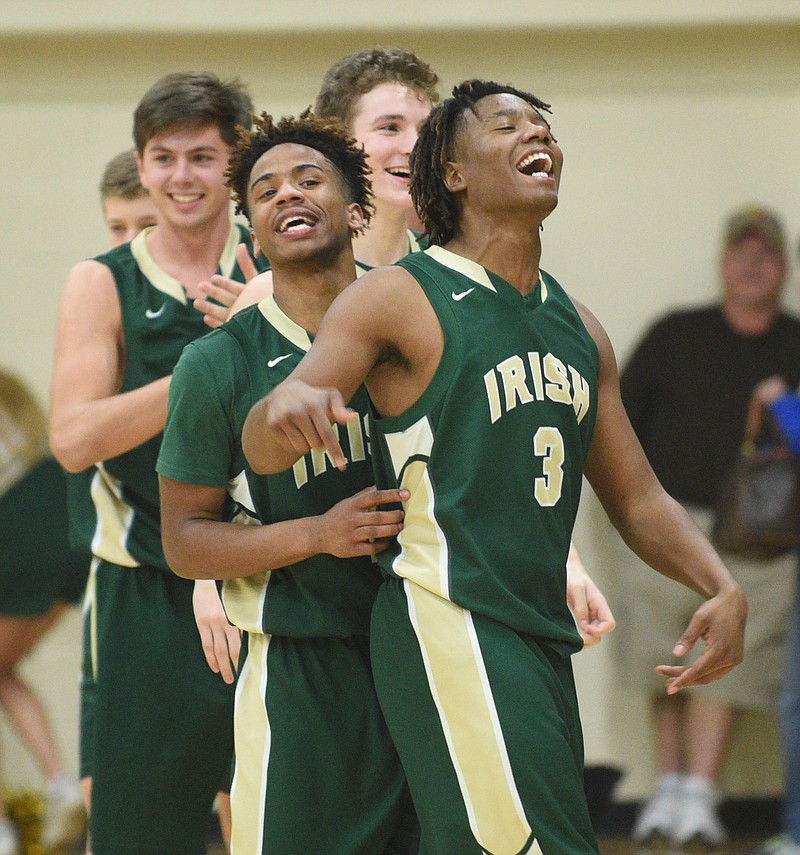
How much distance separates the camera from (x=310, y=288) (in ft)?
8.33

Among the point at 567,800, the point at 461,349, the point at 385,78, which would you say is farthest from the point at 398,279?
the point at 385,78

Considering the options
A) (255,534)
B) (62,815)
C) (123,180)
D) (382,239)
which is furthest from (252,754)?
(62,815)

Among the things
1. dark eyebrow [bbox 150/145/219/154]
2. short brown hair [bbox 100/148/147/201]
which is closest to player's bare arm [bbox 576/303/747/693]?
dark eyebrow [bbox 150/145/219/154]

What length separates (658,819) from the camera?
552 cm

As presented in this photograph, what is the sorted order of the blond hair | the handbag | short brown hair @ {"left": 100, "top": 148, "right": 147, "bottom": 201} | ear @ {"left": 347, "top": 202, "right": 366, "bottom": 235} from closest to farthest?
ear @ {"left": 347, "top": 202, "right": 366, "bottom": 235} → short brown hair @ {"left": 100, "top": 148, "right": 147, "bottom": 201} → the handbag → the blond hair

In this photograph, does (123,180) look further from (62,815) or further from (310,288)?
(62,815)

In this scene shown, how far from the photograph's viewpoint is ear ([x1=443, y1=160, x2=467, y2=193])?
2.39m

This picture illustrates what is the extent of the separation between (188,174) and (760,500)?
253cm

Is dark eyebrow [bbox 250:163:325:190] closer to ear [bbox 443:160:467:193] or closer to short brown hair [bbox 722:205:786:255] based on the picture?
ear [bbox 443:160:467:193]

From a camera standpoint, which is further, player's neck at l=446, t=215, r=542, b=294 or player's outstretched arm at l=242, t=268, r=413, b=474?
player's neck at l=446, t=215, r=542, b=294

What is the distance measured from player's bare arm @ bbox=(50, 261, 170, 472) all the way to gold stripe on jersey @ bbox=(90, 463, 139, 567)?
0.21m

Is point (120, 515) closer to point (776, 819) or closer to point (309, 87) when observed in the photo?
point (309, 87)

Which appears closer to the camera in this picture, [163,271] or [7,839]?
[163,271]

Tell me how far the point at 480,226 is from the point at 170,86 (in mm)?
1277
